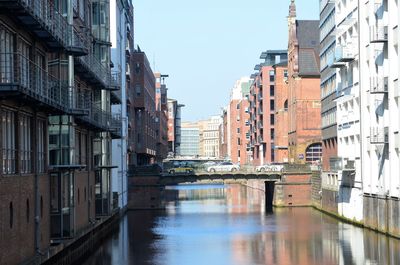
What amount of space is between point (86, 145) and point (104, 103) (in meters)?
8.34

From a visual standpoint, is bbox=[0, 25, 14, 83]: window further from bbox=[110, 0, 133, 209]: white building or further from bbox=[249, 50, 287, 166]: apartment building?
bbox=[249, 50, 287, 166]: apartment building

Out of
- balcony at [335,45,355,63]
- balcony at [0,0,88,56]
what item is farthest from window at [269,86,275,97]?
balcony at [0,0,88,56]

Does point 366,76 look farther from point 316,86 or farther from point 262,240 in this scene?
point 316,86

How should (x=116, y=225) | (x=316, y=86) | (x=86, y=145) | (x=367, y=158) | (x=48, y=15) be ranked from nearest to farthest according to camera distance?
(x=48, y=15), (x=86, y=145), (x=367, y=158), (x=116, y=225), (x=316, y=86)

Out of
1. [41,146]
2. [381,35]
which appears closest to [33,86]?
[41,146]

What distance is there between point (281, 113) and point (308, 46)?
58.0 ft

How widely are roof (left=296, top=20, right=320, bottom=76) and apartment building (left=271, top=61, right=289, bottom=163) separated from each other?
40.5ft

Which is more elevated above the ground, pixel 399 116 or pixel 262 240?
pixel 399 116

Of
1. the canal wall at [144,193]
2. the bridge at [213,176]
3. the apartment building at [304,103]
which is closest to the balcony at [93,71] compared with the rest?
the canal wall at [144,193]

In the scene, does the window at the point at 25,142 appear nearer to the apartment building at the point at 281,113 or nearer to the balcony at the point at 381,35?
the balcony at the point at 381,35

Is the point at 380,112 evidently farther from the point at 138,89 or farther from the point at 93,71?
the point at 138,89

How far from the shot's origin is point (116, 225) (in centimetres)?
6331

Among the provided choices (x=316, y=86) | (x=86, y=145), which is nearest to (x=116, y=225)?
(x=86, y=145)

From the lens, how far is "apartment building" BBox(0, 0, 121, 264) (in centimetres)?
2731
